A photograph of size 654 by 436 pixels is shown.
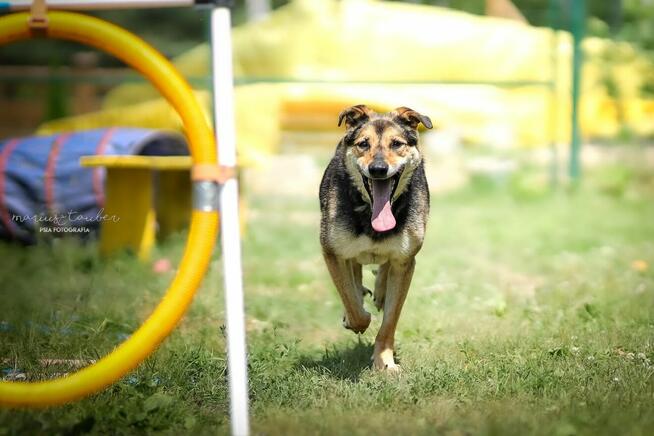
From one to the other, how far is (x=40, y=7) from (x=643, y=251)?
622 centimetres

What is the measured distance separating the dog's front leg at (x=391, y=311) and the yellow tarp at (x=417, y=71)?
309 inches

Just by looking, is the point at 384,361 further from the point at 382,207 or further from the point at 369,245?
the point at 382,207

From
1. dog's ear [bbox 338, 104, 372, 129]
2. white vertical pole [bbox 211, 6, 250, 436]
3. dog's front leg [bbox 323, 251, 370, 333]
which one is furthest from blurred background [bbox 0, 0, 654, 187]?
white vertical pole [bbox 211, 6, 250, 436]

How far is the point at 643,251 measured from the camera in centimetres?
802

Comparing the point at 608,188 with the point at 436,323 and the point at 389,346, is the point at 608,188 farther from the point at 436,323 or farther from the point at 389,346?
the point at 389,346

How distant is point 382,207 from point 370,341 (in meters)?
1.03

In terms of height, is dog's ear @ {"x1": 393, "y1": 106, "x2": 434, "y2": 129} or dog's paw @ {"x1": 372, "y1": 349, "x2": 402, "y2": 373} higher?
dog's ear @ {"x1": 393, "y1": 106, "x2": 434, "y2": 129}

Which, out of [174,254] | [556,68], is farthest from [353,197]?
[556,68]

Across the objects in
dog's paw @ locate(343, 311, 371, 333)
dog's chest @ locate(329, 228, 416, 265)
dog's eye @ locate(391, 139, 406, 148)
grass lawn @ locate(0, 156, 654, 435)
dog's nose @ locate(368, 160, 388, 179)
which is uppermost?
dog's eye @ locate(391, 139, 406, 148)

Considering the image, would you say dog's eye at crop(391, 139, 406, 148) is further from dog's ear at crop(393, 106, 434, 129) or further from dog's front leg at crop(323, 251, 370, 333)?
dog's front leg at crop(323, 251, 370, 333)

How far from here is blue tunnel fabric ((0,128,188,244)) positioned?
8.01 meters

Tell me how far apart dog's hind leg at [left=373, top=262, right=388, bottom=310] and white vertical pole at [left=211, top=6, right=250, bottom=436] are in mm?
1896

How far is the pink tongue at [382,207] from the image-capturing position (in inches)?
167

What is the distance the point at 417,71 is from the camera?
14.3 meters
